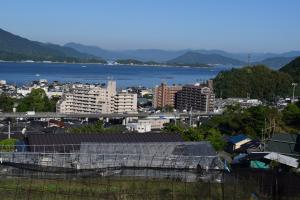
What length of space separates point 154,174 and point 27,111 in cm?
1793

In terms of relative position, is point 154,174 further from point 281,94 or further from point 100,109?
point 281,94

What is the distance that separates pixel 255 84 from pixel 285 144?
23.3 meters

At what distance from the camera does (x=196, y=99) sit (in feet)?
85.0

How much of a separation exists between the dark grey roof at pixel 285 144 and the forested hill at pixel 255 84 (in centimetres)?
2204

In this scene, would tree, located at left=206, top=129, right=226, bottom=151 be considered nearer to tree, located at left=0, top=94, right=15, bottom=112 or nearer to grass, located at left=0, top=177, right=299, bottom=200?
grass, located at left=0, top=177, right=299, bottom=200

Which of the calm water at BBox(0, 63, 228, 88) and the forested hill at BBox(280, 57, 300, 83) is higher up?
the forested hill at BBox(280, 57, 300, 83)

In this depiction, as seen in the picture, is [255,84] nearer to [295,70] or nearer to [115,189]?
[295,70]

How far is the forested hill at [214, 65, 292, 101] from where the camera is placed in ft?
94.5

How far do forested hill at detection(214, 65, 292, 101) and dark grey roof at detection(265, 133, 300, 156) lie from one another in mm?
22039

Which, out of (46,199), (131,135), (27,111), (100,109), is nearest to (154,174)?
(46,199)

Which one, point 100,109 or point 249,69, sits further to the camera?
point 249,69

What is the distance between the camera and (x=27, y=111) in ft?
68.3

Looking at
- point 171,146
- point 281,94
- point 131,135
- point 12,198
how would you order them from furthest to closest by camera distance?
point 281,94
point 131,135
point 171,146
point 12,198

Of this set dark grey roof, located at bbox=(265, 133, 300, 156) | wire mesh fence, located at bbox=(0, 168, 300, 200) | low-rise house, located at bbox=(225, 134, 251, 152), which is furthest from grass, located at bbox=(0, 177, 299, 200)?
low-rise house, located at bbox=(225, 134, 251, 152)
